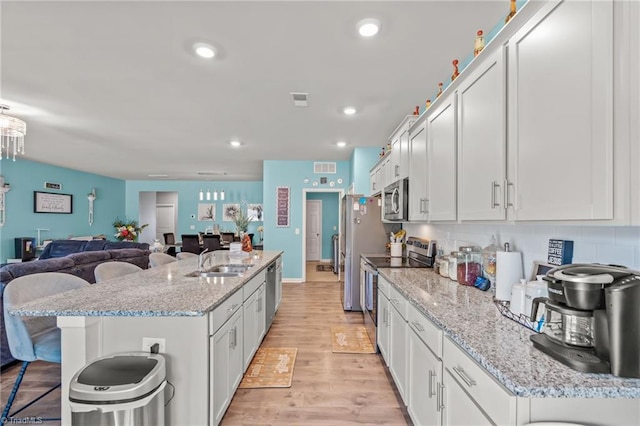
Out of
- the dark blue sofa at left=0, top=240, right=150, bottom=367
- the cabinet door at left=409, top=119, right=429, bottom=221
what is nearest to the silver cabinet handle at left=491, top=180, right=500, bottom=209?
the cabinet door at left=409, top=119, right=429, bottom=221

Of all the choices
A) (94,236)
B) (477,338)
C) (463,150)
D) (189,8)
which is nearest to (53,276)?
(189,8)

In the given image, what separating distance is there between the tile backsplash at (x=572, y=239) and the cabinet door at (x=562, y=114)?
0.34 m

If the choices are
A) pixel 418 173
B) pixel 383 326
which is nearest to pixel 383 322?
pixel 383 326

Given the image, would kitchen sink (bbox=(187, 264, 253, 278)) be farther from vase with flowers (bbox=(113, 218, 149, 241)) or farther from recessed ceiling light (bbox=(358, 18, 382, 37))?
vase with flowers (bbox=(113, 218, 149, 241))

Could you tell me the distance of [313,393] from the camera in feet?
7.38

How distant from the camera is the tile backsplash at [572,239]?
113 cm

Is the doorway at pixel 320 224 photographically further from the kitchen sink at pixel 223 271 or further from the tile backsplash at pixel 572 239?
the tile backsplash at pixel 572 239

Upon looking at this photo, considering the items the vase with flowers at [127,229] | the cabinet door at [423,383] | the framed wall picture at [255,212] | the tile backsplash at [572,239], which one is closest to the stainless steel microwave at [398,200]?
the tile backsplash at [572,239]

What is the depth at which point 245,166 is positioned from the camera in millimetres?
6973

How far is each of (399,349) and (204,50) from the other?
2.65 meters

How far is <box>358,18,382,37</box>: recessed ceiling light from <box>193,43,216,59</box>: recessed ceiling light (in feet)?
3.68

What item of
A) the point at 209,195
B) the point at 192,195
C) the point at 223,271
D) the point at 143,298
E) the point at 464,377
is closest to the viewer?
the point at 464,377

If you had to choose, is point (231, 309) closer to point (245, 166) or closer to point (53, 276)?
point (53, 276)

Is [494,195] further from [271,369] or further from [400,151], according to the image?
[271,369]
